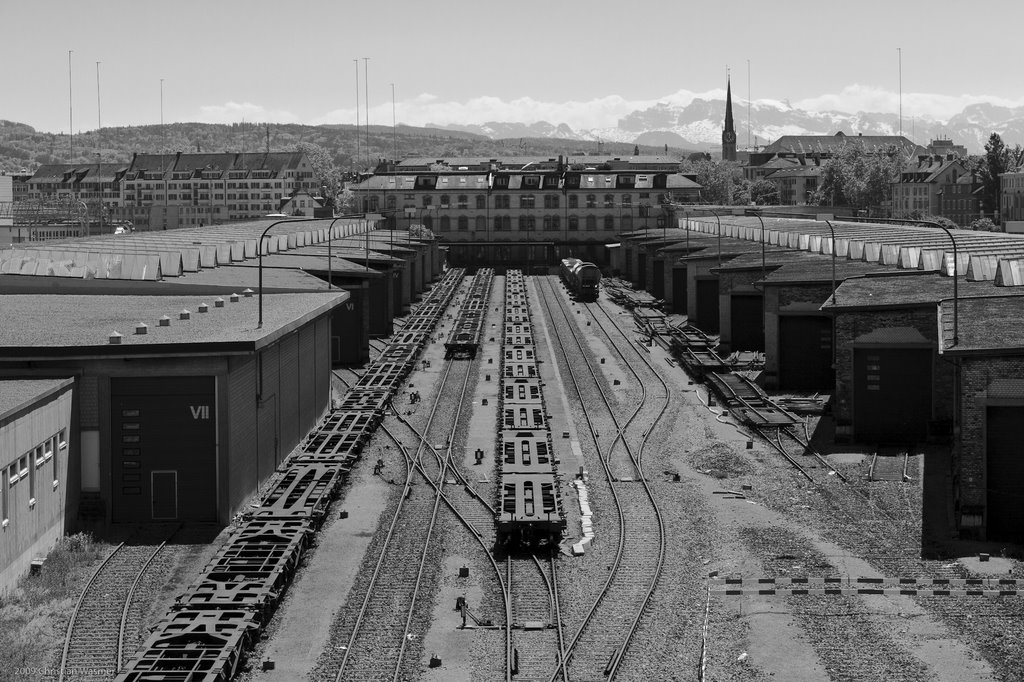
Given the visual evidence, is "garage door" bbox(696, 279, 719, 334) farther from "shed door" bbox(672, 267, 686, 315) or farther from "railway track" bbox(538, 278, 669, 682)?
"railway track" bbox(538, 278, 669, 682)

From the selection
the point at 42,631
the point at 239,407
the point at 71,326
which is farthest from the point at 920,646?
the point at 71,326

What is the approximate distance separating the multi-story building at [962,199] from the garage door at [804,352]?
371ft

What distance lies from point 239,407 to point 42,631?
31.0ft

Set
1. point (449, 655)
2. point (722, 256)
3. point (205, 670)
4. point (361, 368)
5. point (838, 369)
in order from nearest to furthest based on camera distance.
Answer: point (205, 670) < point (449, 655) < point (838, 369) < point (361, 368) < point (722, 256)

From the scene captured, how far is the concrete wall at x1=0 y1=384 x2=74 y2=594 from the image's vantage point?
25.1 metres

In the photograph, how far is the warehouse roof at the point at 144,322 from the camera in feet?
97.9

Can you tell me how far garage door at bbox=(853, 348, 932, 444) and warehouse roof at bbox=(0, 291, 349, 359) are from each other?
53.0 ft

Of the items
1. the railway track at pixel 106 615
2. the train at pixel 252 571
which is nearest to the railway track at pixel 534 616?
the train at pixel 252 571

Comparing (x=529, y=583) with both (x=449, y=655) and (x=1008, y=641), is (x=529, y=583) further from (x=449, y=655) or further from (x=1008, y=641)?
(x=1008, y=641)

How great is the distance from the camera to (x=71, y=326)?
3541cm

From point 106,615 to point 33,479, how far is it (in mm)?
4174

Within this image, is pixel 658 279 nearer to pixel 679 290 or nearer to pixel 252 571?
pixel 679 290

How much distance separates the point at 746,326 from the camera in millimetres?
63656

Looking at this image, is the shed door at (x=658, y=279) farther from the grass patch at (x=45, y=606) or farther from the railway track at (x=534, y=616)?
the grass patch at (x=45, y=606)
